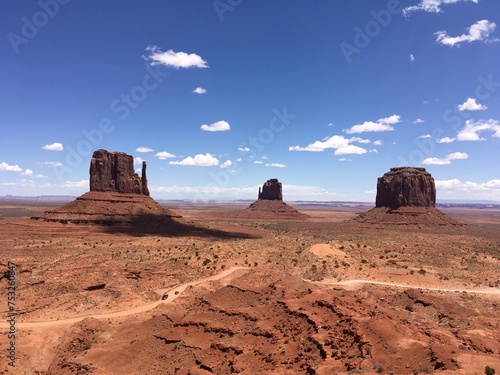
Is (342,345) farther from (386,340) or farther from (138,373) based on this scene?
(138,373)

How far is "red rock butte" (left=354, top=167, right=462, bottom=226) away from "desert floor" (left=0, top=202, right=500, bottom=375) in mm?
62108

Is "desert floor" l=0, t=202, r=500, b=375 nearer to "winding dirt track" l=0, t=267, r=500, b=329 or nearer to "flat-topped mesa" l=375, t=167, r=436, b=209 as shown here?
"winding dirt track" l=0, t=267, r=500, b=329

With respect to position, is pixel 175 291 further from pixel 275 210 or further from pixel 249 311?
pixel 275 210

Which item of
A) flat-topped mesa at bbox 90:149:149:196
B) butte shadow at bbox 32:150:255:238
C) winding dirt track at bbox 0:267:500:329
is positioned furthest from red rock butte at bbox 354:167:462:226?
flat-topped mesa at bbox 90:149:149:196

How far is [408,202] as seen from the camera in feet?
399

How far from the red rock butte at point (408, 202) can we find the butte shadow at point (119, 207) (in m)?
58.6

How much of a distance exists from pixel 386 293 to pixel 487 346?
1654 centimetres

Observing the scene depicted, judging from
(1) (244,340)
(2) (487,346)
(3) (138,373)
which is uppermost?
(2) (487,346)

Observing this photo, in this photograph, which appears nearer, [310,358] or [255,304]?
[310,358]

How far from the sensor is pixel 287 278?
33188 millimetres

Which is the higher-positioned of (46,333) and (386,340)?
(386,340)

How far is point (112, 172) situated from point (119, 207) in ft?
34.7

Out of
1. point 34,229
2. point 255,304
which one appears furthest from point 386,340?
point 34,229

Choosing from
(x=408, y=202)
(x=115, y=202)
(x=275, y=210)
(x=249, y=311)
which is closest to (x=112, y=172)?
(x=115, y=202)
